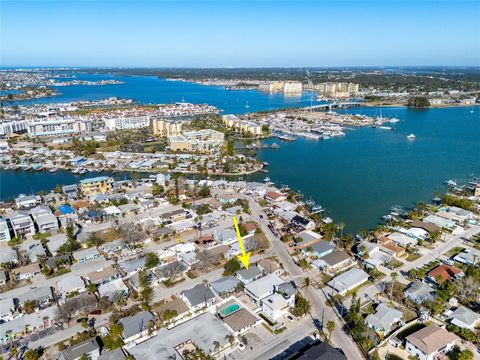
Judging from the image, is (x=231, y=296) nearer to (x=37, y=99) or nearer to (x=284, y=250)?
(x=284, y=250)

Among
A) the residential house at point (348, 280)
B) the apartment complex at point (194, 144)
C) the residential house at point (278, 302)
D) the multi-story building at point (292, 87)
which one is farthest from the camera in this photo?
the multi-story building at point (292, 87)

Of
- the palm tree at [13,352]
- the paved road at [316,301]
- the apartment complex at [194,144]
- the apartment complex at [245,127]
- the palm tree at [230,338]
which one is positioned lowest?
the palm tree at [13,352]

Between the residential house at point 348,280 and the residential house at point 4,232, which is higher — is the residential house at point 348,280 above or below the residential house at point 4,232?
below

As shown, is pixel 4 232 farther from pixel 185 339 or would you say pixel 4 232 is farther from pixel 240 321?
pixel 240 321

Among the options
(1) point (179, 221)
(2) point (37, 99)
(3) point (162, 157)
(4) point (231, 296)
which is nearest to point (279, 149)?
(3) point (162, 157)

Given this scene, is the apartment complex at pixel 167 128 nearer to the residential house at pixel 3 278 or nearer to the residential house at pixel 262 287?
the residential house at pixel 3 278

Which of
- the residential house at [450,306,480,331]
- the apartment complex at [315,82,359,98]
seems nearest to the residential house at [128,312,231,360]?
the residential house at [450,306,480,331]

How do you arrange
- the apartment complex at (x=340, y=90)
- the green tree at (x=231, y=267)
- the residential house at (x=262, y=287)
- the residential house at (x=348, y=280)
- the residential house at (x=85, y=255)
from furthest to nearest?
the apartment complex at (x=340, y=90)
the residential house at (x=85, y=255)
the green tree at (x=231, y=267)
the residential house at (x=348, y=280)
the residential house at (x=262, y=287)

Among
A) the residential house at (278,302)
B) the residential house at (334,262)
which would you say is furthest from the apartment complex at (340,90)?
the residential house at (278,302)
